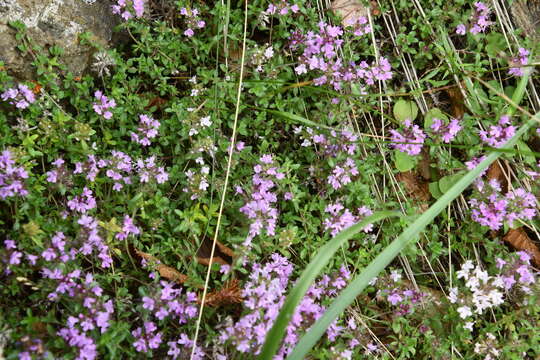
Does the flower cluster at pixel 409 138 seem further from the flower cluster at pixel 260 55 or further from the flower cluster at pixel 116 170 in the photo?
the flower cluster at pixel 116 170

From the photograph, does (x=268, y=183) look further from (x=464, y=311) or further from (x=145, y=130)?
(x=464, y=311)

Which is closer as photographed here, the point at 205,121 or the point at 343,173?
the point at 205,121

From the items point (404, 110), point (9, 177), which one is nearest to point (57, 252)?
point (9, 177)

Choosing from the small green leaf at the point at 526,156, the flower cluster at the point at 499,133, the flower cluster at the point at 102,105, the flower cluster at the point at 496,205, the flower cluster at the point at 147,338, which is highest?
the flower cluster at the point at 102,105

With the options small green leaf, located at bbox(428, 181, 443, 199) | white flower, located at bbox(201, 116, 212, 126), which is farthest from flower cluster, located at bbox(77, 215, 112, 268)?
small green leaf, located at bbox(428, 181, 443, 199)

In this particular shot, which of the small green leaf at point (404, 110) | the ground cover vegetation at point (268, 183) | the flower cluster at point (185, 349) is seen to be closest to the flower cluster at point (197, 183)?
the ground cover vegetation at point (268, 183)

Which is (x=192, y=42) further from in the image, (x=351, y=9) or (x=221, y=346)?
(x=221, y=346)
